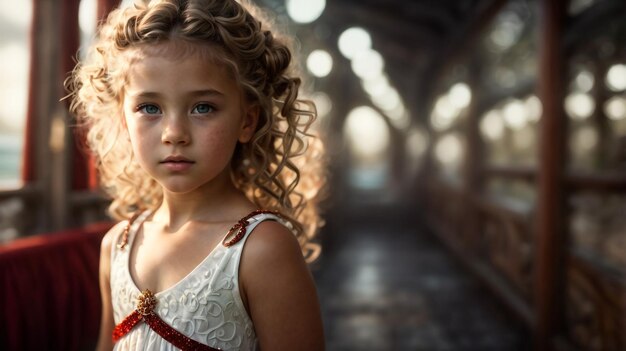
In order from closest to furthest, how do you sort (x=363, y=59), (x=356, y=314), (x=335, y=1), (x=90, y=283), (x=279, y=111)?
(x=279, y=111) < (x=90, y=283) < (x=356, y=314) < (x=335, y=1) < (x=363, y=59)

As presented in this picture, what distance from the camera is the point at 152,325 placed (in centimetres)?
109

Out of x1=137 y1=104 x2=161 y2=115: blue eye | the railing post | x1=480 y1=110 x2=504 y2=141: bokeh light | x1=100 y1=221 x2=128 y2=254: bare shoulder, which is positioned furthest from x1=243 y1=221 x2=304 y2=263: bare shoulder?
x1=480 y1=110 x2=504 y2=141: bokeh light

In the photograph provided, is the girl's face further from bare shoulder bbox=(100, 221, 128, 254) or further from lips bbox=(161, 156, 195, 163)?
bare shoulder bbox=(100, 221, 128, 254)

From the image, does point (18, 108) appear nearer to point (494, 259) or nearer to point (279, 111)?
point (279, 111)

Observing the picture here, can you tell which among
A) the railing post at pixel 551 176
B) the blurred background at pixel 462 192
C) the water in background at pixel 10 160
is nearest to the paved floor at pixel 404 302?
the blurred background at pixel 462 192

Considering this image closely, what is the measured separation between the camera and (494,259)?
5703 millimetres

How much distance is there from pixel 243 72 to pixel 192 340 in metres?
0.57

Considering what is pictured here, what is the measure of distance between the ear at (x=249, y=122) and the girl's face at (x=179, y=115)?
83 mm

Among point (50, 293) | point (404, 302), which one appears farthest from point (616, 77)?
point (404, 302)

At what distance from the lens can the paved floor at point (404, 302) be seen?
13.6ft

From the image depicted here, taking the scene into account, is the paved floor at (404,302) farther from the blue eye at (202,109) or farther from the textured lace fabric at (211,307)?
the blue eye at (202,109)

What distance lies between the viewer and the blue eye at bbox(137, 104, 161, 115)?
1070 millimetres

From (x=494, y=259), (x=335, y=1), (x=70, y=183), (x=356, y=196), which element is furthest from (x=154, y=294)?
(x=356, y=196)

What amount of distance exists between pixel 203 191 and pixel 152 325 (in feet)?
1.02
